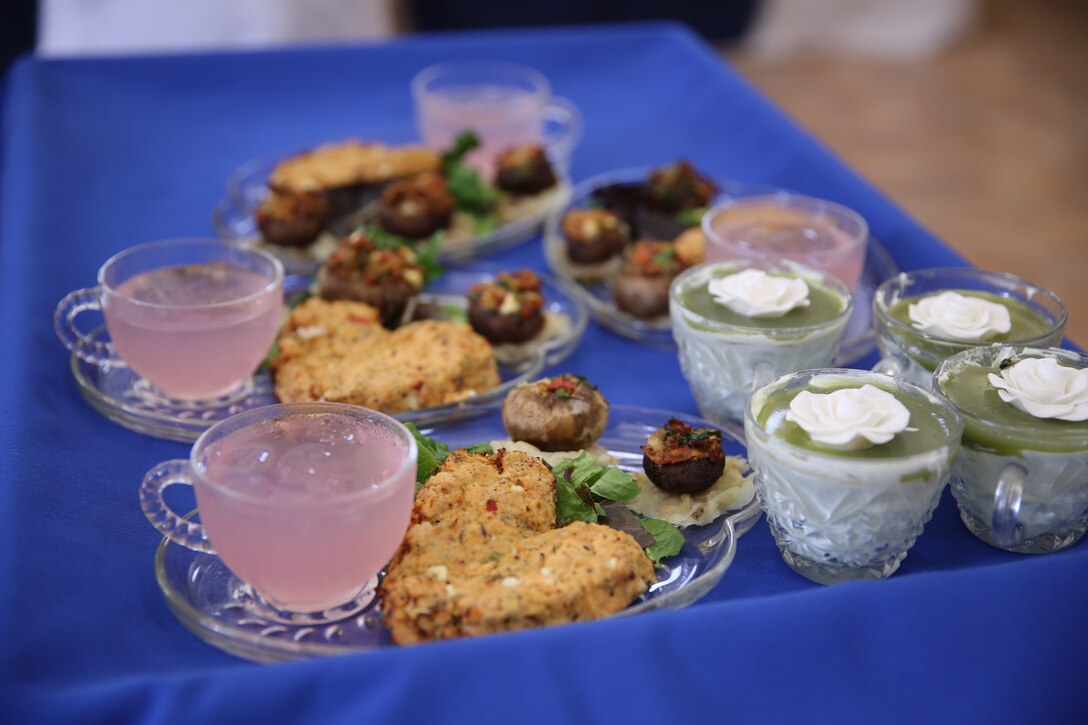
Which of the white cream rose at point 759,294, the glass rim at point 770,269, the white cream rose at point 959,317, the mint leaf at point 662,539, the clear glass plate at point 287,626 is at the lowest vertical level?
the clear glass plate at point 287,626

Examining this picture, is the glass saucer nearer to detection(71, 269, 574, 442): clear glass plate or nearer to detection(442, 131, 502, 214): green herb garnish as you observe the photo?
detection(71, 269, 574, 442): clear glass plate

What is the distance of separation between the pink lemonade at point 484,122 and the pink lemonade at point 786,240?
2.66ft

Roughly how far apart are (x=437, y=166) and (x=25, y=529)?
1470 mm

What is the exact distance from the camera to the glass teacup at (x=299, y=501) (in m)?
1.29

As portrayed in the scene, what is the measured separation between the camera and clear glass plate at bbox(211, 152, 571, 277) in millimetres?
2398

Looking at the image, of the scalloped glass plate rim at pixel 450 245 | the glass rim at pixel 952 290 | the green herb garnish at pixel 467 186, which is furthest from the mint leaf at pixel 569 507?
the green herb garnish at pixel 467 186

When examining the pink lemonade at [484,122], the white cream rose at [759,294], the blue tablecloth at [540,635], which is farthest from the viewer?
the pink lemonade at [484,122]

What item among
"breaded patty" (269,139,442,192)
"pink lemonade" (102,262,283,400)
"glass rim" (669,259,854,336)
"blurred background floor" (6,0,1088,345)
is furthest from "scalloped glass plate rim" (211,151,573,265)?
"blurred background floor" (6,0,1088,345)

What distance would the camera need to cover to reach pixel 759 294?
5.70ft

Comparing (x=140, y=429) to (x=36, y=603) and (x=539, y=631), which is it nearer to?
(x=36, y=603)

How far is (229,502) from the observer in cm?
128

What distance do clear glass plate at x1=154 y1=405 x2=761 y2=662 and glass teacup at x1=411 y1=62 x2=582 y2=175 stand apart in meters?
1.53

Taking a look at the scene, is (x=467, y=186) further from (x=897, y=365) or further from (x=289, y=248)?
(x=897, y=365)

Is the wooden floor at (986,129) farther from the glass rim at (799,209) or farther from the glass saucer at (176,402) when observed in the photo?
the glass saucer at (176,402)
